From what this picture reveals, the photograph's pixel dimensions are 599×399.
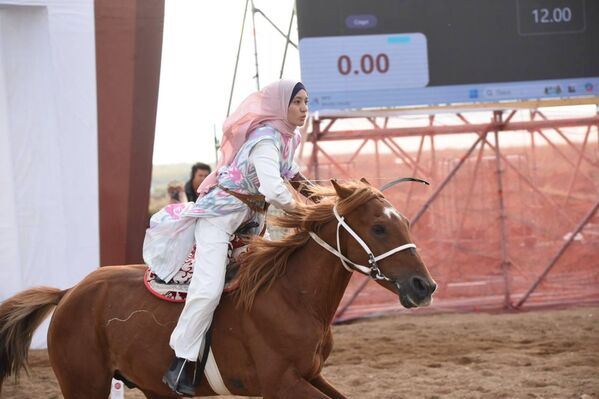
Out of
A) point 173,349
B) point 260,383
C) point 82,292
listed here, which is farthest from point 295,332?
point 82,292

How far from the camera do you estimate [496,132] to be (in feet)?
31.8

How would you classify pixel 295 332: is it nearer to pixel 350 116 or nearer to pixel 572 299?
pixel 350 116

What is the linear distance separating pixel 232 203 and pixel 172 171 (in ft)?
192

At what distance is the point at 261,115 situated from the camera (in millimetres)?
4195

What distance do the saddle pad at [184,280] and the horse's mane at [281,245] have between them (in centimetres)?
9

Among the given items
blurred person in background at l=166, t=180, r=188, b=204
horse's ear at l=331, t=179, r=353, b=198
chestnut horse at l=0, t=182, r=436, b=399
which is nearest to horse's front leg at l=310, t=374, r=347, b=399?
chestnut horse at l=0, t=182, r=436, b=399

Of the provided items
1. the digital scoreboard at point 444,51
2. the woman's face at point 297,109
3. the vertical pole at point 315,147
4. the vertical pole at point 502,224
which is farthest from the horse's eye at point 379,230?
the vertical pole at point 502,224

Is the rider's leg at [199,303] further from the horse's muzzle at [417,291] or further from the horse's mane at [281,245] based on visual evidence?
the horse's muzzle at [417,291]

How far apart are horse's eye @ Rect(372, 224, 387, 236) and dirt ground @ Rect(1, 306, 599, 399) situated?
7.89 feet

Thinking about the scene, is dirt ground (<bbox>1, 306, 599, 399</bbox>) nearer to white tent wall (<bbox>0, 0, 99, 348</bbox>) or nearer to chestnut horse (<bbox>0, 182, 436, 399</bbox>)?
white tent wall (<bbox>0, 0, 99, 348</bbox>)

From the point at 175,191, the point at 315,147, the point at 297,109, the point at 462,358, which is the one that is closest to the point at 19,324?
the point at 297,109

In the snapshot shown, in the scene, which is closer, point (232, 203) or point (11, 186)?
point (232, 203)

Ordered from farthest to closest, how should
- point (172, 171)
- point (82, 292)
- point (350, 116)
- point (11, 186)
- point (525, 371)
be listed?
1. point (172, 171)
2. point (350, 116)
3. point (11, 186)
4. point (525, 371)
5. point (82, 292)

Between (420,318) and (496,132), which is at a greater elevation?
(496,132)
